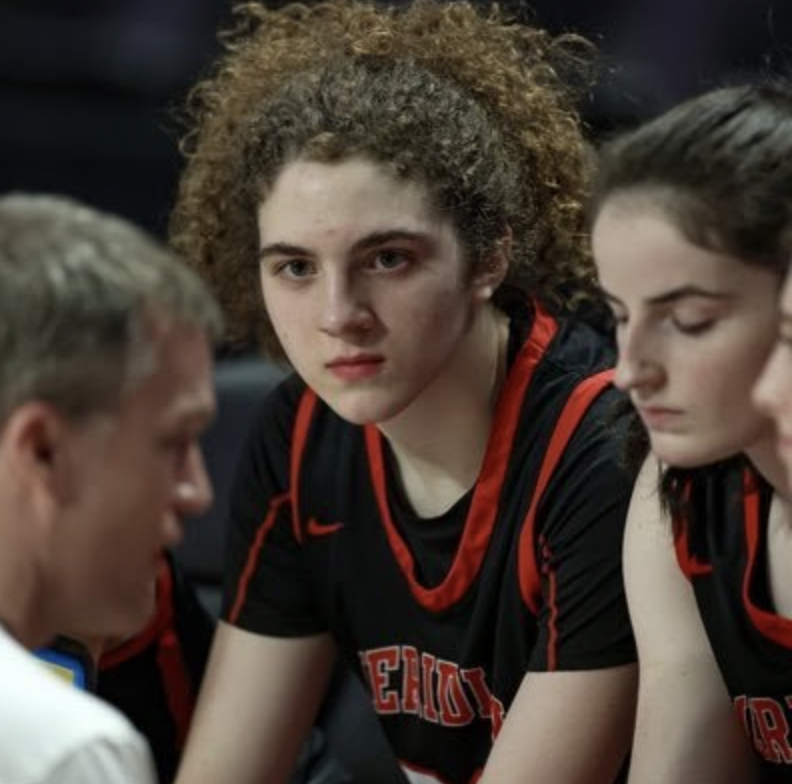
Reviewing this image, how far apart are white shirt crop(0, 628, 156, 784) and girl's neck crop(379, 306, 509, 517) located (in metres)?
0.90

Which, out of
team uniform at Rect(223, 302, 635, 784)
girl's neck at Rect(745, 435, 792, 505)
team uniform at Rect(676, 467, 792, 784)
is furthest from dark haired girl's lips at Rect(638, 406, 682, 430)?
team uniform at Rect(223, 302, 635, 784)

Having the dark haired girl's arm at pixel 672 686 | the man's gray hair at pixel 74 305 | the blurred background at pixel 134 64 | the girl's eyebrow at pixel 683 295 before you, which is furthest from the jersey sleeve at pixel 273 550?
the blurred background at pixel 134 64

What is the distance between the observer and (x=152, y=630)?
2496 mm

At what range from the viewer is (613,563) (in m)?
2.11

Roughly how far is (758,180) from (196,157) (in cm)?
89

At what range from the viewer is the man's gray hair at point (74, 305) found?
4.45ft

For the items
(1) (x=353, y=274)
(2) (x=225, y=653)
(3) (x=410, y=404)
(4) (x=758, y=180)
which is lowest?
(2) (x=225, y=653)

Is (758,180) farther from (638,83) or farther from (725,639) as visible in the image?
(638,83)

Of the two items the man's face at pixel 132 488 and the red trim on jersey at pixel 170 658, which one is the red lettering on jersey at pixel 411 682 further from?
the man's face at pixel 132 488

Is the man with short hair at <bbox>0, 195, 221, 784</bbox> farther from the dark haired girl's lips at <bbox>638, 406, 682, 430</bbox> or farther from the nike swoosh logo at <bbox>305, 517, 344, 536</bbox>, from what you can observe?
the nike swoosh logo at <bbox>305, 517, 344, 536</bbox>

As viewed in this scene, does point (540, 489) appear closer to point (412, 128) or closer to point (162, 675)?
point (412, 128)

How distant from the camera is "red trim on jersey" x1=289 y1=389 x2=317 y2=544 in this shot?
7.83 feet

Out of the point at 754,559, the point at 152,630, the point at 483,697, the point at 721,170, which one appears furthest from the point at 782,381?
the point at 152,630

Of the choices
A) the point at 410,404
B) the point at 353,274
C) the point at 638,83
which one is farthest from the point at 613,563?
the point at 638,83
